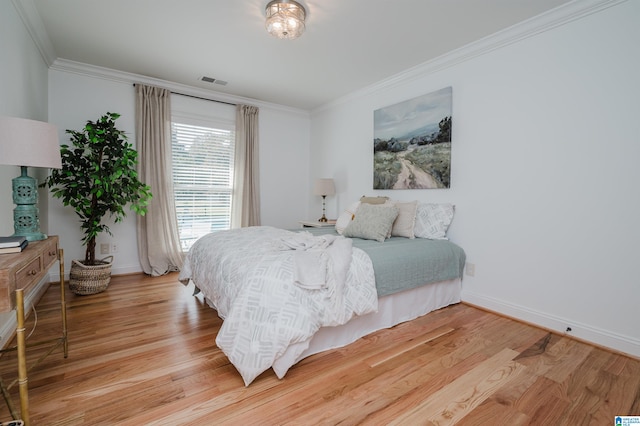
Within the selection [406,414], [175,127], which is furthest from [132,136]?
[406,414]

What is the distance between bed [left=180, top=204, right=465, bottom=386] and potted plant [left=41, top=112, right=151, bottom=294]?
1.10m

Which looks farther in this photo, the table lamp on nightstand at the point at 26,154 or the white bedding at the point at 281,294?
the white bedding at the point at 281,294

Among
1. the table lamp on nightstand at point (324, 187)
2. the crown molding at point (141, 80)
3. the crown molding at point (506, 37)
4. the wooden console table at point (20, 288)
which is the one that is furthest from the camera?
the table lamp on nightstand at point (324, 187)

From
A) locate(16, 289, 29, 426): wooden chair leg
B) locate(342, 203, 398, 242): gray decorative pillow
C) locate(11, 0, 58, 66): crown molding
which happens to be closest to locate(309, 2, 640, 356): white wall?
locate(342, 203, 398, 242): gray decorative pillow

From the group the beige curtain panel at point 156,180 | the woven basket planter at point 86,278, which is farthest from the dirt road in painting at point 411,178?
the woven basket planter at point 86,278

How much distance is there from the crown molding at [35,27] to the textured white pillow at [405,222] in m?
3.66

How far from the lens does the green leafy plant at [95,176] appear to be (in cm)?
317

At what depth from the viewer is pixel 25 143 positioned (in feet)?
5.23

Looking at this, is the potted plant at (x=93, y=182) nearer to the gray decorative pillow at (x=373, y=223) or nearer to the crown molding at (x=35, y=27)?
the crown molding at (x=35, y=27)

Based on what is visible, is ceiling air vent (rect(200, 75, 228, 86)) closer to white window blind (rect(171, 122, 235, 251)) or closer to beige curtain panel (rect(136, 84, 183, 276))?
beige curtain panel (rect(136, 84, 183, 276))

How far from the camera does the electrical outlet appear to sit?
3029 millimetres

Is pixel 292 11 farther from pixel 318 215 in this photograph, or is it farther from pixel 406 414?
pixel 318 215

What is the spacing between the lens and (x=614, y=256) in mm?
2182

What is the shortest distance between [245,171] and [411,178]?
248cm
